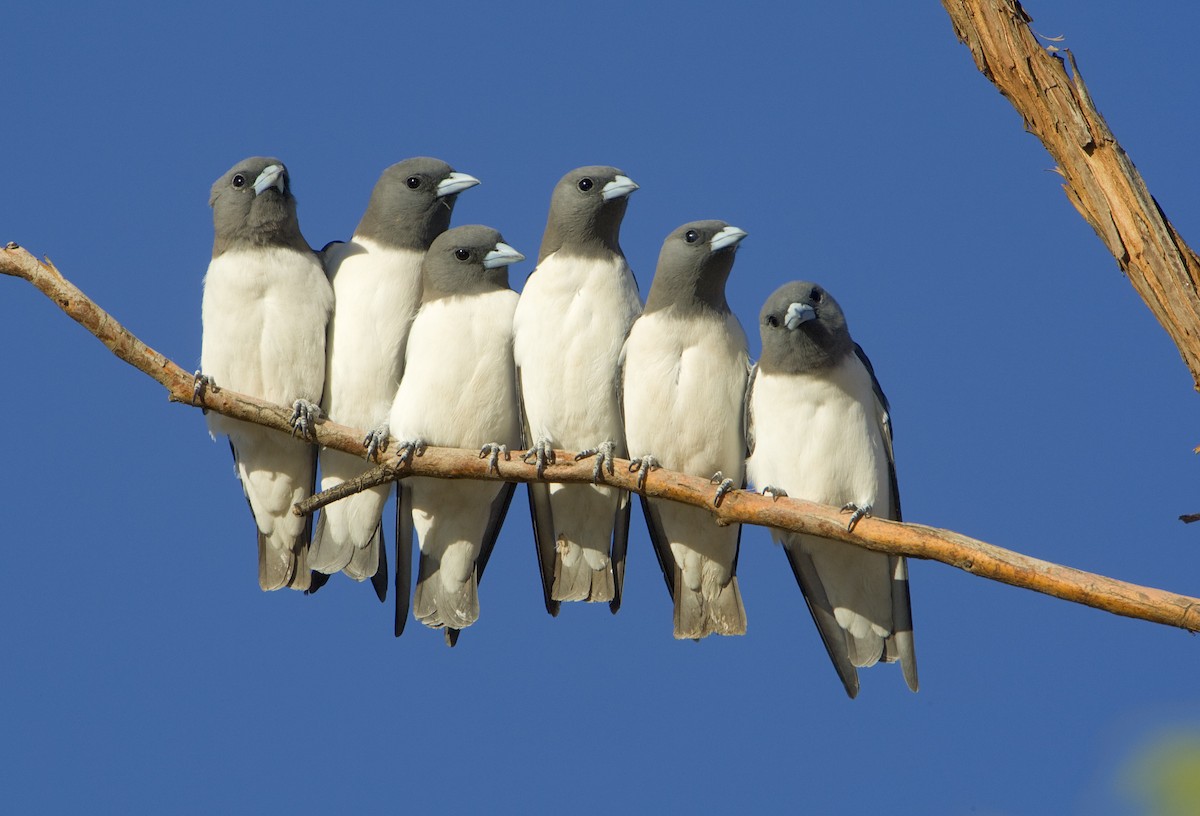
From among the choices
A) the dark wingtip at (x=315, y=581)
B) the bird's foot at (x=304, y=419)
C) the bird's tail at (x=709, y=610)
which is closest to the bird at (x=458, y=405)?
the bird's foot at (x=304, y=419)

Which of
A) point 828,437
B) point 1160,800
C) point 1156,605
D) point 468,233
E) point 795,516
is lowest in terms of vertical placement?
point 1160,800

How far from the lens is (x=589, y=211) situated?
30.5 feet

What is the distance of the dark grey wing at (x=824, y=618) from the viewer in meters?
9.30

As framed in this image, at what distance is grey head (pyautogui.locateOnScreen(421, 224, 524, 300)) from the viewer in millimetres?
9359

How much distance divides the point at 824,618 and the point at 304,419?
392 cm

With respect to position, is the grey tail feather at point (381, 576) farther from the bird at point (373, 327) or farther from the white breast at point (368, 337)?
the white breast at point (368, 337)

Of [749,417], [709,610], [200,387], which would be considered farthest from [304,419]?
[709,610]

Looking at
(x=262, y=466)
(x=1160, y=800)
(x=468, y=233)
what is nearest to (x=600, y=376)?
(x=468, y=233)

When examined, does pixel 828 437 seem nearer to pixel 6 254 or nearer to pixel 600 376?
pixel 600 376

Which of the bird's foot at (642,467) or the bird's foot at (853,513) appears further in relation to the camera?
the bird's foot at (642,467)

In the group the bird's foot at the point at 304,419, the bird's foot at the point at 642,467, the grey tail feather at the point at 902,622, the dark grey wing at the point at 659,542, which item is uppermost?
the bird's foot at the point at 304,419

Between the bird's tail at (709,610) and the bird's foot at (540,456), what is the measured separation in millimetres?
1506

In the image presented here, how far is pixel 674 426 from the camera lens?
29.0ft

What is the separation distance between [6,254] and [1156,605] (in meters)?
7.35
